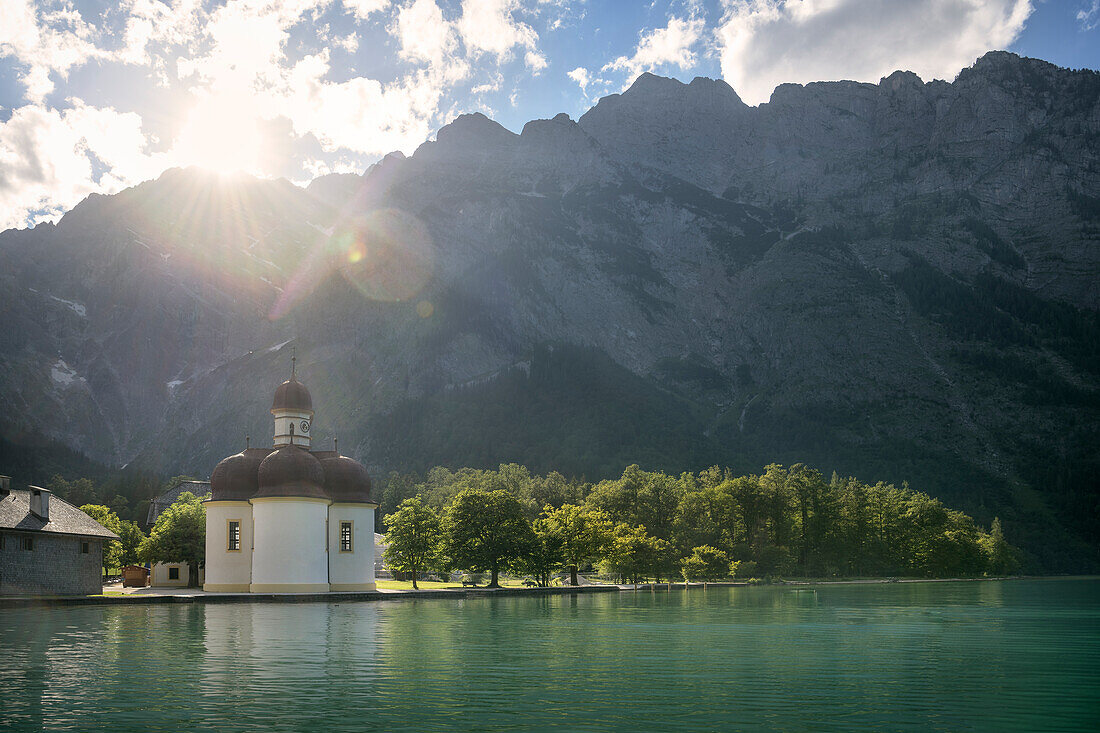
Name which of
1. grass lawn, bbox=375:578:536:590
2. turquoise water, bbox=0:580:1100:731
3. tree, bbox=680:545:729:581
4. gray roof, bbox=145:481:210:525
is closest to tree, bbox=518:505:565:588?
grass lawn, bbox=375:578:536:590

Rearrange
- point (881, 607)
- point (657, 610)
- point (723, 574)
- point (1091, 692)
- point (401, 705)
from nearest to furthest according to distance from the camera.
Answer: point (401, 705) → point (1091, 692) → point (657, 610) → point (881, 607) → point (723, 574)

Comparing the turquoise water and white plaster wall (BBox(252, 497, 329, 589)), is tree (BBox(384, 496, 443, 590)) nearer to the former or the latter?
white plaster wall (BBox(252, 497, 329, 589))

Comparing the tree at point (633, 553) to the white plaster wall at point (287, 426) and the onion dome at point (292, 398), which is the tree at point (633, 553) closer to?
the white plaster wall at point (287, 426)

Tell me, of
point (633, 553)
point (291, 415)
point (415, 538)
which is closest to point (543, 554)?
point (415, 538)

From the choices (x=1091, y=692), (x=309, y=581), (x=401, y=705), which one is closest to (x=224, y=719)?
(x=401, y=705)

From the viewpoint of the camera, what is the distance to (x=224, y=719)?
17953 millimetres

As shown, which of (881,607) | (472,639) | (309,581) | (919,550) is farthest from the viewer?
(919,550)

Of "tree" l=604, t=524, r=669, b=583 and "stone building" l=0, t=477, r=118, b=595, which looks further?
"tree" l=604, t=524, r=669, b=583

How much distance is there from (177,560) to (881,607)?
5898 cm

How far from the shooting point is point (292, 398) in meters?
73.7

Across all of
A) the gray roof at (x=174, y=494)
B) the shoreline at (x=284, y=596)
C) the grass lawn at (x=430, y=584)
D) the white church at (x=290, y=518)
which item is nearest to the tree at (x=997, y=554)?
the shoreline at (x=284, y=596)

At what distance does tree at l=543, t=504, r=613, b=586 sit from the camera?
8431 centimetres

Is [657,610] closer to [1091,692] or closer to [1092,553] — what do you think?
[1091,692]

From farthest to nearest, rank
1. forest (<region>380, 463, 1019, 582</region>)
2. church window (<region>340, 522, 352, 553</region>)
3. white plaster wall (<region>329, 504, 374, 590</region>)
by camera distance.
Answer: forest (<region>380, 463, 1019, 582</region>)
church window (<region>340, 522, 352, 553</region>)
white plaster wall (<region>329, 504, 374, 590</region>)
